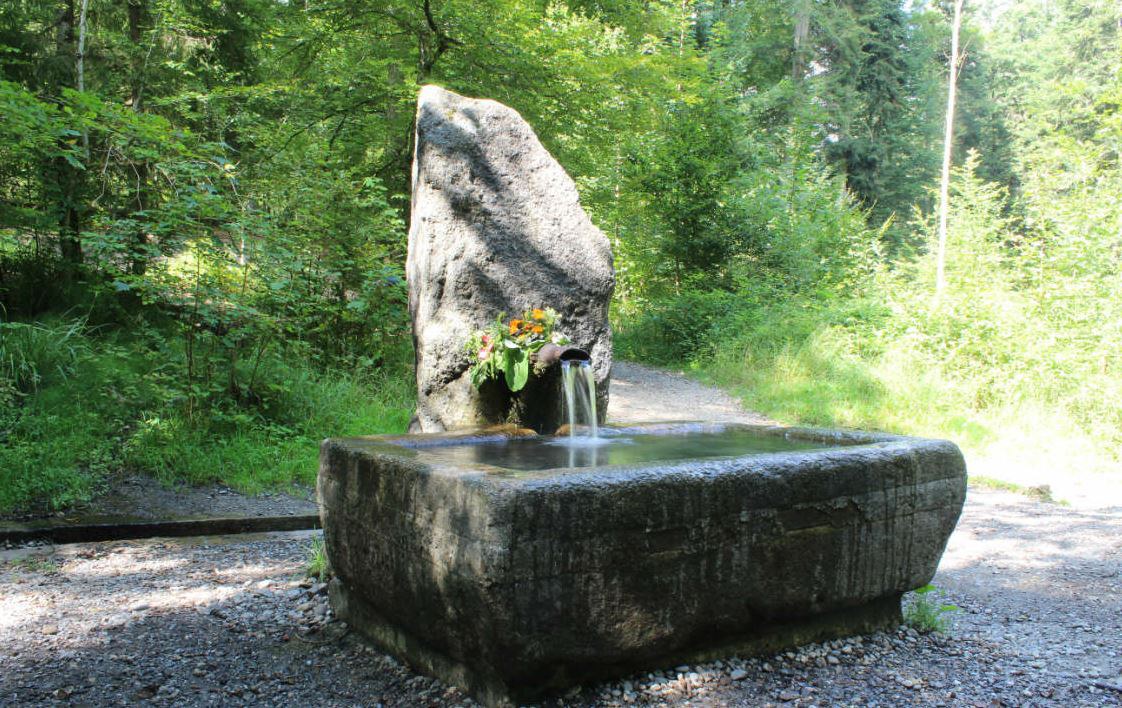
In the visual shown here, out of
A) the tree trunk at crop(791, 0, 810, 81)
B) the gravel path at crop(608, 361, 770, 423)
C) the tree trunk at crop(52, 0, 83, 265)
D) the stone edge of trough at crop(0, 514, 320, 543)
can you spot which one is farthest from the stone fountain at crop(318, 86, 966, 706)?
the tree trunk at crop(791, 0, 810, 81)

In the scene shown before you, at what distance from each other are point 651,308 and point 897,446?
37.6 ft

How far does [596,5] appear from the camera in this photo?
13477 millimetres

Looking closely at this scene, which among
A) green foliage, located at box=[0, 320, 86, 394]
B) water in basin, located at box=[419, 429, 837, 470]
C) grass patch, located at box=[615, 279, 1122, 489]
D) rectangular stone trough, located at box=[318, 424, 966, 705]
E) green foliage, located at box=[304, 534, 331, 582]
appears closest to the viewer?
rectangular stone trough, located at box=[318, 424, 966, 705]

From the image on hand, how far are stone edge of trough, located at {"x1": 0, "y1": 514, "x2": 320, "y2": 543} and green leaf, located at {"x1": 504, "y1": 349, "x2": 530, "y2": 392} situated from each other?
80.7 inches

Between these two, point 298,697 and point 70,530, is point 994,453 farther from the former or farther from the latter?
point 70,530

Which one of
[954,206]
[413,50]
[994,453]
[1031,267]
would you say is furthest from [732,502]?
[954,206]

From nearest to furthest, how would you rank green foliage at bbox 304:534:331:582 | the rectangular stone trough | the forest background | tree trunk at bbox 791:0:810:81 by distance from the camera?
the rectangular stone trough
green foliage at bbox 304:534:331:582
the forest background
tree trunk at bbox 791:0:810:81

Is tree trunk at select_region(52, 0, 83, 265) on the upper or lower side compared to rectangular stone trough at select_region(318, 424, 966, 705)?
upper

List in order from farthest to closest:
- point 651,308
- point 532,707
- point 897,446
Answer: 1. point 651,308
2. point 897,446
3. point 532,707

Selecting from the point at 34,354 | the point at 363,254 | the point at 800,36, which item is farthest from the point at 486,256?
the point at 800,36

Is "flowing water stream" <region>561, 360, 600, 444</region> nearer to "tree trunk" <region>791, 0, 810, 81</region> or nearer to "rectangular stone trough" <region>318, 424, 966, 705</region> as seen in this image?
"rectangular stone trough" <region>318, 424, 966, 705</region>

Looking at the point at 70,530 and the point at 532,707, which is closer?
the point at 532,707

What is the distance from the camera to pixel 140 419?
19.4 feet

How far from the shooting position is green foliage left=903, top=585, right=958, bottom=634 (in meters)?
3.47
